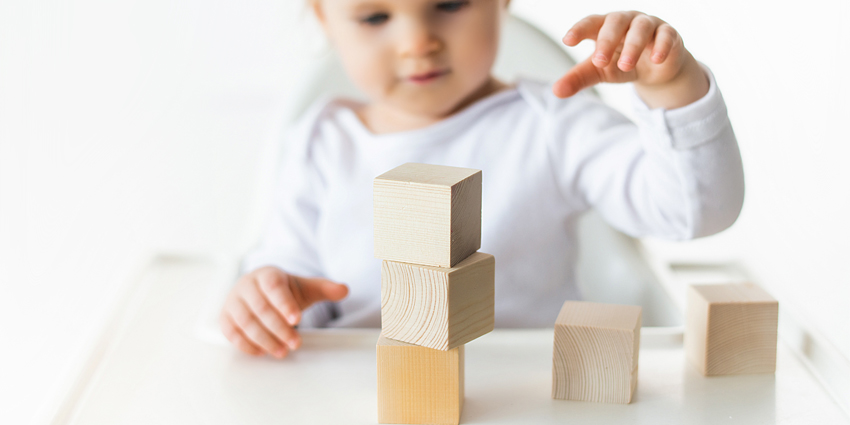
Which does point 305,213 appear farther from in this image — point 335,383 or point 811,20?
point 811,20

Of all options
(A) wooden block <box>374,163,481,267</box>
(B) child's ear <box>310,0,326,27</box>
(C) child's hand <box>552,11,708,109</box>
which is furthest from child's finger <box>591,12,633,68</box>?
(B) child's ear <box>310,0,326,27</box>

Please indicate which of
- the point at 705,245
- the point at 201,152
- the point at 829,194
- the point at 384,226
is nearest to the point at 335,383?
the point at 384,226

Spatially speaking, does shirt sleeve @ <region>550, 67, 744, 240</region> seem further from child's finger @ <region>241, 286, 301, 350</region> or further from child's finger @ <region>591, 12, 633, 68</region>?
child's finger @ <region>241, 286, 301, 350</region>

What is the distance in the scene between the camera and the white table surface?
0.58 metres

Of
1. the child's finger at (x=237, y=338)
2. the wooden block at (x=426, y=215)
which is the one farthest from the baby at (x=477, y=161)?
the wooden block at (x=426, y=215)

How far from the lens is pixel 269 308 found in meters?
0.70

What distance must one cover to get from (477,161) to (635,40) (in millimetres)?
378

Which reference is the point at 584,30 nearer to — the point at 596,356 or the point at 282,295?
the point at 596,356

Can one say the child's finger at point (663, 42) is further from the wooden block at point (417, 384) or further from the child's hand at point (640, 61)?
the wooden block at point (417, 384)

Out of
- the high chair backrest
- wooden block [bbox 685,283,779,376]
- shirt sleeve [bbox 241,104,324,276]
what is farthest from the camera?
the high chair backrest

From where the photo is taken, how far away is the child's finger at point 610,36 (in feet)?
1.72

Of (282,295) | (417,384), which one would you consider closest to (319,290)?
(282,295)

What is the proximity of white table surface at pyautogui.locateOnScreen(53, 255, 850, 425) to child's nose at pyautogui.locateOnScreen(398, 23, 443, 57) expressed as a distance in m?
0.29

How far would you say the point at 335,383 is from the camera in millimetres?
631
